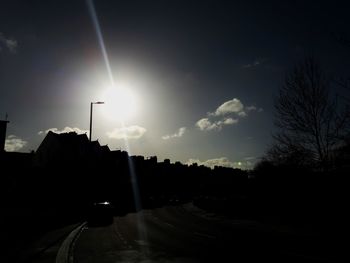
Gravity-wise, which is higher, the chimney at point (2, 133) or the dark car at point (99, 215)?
the chimney at point (2, 133)

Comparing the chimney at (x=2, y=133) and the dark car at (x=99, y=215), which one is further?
the chimney at (x=2, y=133)

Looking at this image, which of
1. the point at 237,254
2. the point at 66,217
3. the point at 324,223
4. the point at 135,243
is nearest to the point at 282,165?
the point at 324,223

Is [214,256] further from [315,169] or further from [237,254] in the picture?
[315,169]

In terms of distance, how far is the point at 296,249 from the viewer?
1336 cm

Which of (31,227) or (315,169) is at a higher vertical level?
(315,169)

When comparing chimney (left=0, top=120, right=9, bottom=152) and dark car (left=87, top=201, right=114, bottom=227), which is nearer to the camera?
dark car (left=87, top=201, right=114, bottom=227)

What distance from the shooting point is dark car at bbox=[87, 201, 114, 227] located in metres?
30.6

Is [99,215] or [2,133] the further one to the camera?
[2,133]

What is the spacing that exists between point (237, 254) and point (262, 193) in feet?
73.8

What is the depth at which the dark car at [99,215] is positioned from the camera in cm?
3059

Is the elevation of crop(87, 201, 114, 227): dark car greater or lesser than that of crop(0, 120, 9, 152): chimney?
lesser

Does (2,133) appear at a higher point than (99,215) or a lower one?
higher

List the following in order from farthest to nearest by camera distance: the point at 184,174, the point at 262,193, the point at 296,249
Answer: the point at 184,174 < the point at 262,193 < the point at 296,249

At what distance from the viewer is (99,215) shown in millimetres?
31031
